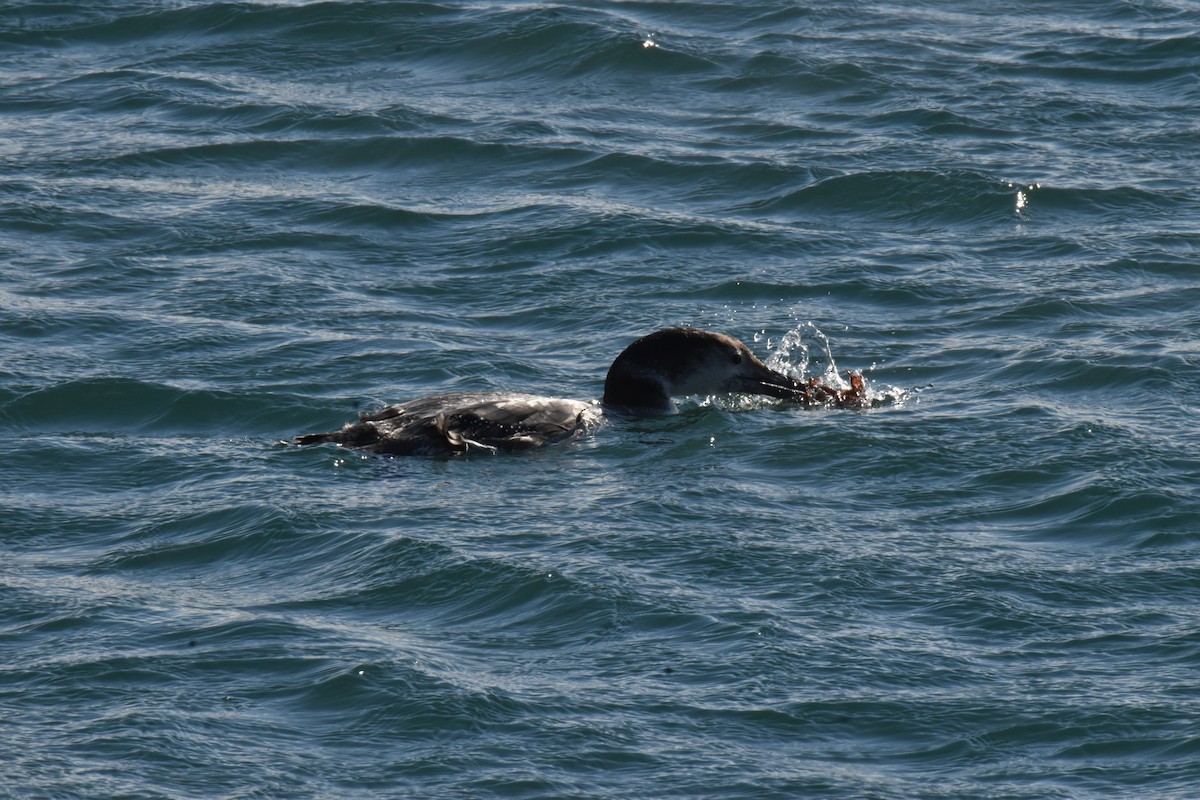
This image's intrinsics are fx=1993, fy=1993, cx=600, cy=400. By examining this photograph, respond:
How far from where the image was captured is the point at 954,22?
1867 cm

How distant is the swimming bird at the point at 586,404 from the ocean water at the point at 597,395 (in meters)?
0.14

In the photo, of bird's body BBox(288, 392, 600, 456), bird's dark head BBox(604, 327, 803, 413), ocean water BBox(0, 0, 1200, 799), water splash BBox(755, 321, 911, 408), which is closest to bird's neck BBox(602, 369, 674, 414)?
bird's dark head BBox(604, 327, 803, 413)

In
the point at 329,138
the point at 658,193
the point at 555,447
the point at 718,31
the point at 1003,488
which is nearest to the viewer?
the point at 1003,488

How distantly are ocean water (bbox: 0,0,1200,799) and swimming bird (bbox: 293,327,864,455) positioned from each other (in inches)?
5.5

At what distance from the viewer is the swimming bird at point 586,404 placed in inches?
400

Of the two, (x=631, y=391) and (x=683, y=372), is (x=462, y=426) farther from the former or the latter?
(x=683, y=372)

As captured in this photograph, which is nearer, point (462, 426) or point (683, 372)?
point (462, 426)

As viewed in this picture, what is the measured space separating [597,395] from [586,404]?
0.50 metres

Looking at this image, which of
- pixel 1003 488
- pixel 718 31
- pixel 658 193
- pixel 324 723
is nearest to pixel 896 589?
pixel 1003 488

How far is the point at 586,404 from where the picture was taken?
10.9 m

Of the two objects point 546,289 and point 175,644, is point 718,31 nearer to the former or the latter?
point 546,289

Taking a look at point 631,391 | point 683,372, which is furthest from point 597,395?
point 683,372

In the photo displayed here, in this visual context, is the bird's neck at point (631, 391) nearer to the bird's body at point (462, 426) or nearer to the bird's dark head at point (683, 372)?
the bird's dark head at point (683, 372)

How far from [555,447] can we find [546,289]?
2848 millimetres
